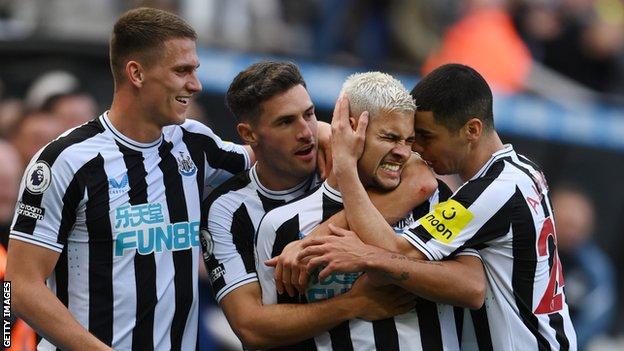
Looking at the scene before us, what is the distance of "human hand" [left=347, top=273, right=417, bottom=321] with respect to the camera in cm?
516

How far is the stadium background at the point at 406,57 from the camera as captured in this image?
1041cm

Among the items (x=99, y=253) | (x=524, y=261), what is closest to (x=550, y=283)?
(x=524, y=261)

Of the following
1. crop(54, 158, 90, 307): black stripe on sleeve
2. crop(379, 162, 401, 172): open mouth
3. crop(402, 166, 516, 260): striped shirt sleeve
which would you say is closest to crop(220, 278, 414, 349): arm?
crop(402, 166, 516, 260): striped shirt sleeve

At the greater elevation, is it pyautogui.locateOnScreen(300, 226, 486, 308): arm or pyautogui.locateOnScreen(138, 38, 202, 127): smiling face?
pyautogui.locateOnScreen(138, 38, 202, 127): smiling face

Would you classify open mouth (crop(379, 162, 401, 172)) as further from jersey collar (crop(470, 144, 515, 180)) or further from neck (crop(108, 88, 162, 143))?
neck (crop(108, 88, 162, 143))

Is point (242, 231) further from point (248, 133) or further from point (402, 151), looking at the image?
point (402, 151)

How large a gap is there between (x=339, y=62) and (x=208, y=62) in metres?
1.30

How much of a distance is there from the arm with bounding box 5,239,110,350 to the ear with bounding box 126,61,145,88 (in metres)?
0.84

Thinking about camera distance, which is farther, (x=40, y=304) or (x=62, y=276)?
(x=62, y=276)

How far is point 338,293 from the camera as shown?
5.25m

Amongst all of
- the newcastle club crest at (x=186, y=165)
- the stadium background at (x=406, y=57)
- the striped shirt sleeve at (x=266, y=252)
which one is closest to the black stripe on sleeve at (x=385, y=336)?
the striped shirt sleeve at (x=266, y=252)

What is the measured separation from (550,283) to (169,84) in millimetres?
1857

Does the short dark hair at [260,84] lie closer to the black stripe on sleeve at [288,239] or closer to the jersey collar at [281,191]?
the jersey collar at [281,191]

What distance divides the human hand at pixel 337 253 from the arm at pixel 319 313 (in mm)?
149
